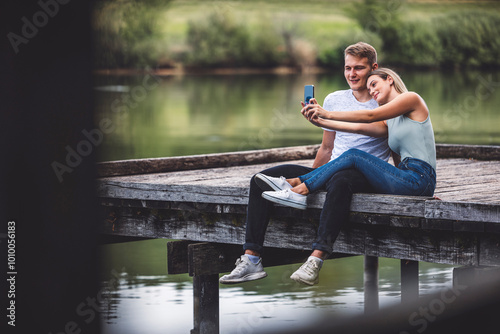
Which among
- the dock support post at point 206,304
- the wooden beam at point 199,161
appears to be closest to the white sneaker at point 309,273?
the dock support post at point 206,304

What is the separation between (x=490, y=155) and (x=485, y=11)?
43.0 meters

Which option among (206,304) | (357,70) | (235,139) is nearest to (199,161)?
(206,304)

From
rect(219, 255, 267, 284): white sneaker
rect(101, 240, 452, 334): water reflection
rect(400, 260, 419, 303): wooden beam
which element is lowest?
rect(101, 240, 452, 334): water reflection

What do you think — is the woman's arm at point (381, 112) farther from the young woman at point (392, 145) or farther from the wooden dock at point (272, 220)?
the wooden dock at point (272, 220)

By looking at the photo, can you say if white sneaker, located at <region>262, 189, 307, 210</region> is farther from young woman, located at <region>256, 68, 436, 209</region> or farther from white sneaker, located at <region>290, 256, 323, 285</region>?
white sneaker, located at <region>290, 256, 323, 285</region>

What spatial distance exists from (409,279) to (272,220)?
12.7 feet

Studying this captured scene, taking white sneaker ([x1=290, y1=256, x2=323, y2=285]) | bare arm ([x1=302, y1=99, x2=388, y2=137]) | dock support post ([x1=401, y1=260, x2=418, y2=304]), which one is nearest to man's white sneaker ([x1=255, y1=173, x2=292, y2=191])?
bare arm ([x1=302, y1=99, x2=388, y2=137])

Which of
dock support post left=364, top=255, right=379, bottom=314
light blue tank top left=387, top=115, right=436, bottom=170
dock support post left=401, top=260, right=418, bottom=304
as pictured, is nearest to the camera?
light blue tank top left=387, top=115, right=436, bottom=170

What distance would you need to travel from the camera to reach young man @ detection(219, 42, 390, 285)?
5637 millimetres

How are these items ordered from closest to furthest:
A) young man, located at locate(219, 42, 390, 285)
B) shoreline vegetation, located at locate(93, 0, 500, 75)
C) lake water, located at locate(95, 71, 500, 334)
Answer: young man, located at locate(219, 42, 390, 285)
lake water, located at locate(95, 71, 500, 334)
shoreline vegetation, located at locate(93, 0, 500, 75)

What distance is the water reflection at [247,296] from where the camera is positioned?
996 cm

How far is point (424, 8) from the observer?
5197cm

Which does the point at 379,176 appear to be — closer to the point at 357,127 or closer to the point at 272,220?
the point at 357,127

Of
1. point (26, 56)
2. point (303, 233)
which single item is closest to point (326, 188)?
point (303, 233)
